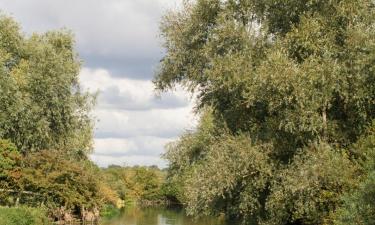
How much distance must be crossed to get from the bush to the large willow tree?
11.1 metres

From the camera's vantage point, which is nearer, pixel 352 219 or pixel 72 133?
pixel 352 219

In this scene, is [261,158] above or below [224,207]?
above

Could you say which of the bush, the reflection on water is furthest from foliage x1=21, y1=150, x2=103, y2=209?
the reflection on water

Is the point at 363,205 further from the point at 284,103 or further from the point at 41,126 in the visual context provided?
the point at 41,126

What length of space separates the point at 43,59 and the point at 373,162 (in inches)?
1235

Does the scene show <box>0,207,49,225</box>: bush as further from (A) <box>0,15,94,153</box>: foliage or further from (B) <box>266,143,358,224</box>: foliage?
(B) <box>266,143,358,224</box>: foliage

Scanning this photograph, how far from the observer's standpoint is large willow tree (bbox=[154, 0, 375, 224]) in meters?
23.0

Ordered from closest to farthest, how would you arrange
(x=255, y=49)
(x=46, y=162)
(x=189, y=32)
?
(x=255, y=49)
(x=189, y=32)
(x=46, y=162)

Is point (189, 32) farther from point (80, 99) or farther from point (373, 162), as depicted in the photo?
point (80, 99)

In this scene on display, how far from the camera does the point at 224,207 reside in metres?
27.3

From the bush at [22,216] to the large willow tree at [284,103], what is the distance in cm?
1114

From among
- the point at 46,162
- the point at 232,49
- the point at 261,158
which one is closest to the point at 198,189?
the point at 261,158

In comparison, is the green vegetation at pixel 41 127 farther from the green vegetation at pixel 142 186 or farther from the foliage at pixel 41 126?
the green vegetation at pixel 142 186

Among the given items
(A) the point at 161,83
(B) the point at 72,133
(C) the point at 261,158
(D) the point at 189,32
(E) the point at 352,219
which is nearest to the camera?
(E) the point at 352,219
